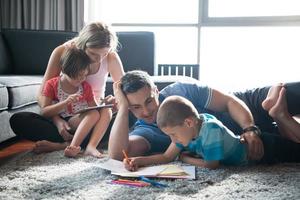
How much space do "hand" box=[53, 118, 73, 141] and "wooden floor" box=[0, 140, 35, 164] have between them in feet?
0.79

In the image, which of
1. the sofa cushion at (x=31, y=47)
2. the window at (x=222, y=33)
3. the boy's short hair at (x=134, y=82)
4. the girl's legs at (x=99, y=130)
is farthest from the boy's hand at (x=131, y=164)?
the window at (x=222, y=33)

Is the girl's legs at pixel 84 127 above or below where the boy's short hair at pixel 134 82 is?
below

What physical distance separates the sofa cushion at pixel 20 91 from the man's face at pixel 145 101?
83cm

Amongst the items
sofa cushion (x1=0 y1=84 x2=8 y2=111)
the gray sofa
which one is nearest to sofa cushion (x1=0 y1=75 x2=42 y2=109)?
sofa cushion (x1=0 y1=84 x2=8 y2=111)

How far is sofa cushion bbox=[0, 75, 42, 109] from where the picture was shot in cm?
207

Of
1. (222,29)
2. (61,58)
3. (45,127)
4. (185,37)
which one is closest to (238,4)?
(222,29)

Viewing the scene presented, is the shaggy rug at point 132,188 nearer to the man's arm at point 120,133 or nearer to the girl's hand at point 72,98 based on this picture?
the man's arm at point 120,133

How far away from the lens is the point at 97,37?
1.83 m

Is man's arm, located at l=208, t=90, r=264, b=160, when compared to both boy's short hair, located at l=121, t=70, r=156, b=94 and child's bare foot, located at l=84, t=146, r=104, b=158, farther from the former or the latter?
child's bare foot, located at l=84, t=146, r=104, b=158

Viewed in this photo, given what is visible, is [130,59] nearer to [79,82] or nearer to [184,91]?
[79,82]

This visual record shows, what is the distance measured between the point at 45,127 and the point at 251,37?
2478 mm

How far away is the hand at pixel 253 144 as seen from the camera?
58.3 inches

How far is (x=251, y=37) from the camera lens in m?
3.74

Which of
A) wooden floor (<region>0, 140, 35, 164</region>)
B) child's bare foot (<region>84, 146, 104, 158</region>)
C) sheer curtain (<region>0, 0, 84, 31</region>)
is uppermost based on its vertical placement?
sheer curtain (<region>0, 0, 84, 31</region>)
